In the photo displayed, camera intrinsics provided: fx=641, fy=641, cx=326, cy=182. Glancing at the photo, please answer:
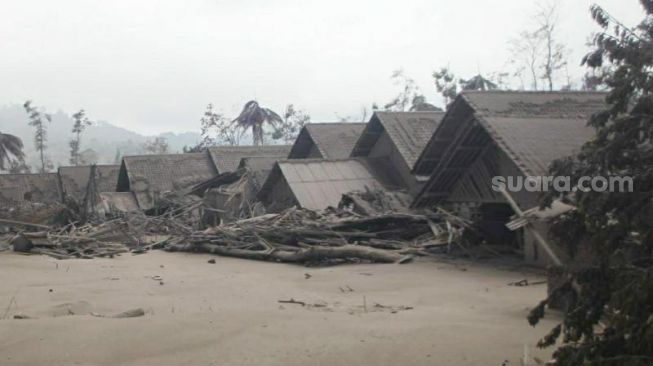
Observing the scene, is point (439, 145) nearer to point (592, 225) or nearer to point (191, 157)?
point (592, 225)

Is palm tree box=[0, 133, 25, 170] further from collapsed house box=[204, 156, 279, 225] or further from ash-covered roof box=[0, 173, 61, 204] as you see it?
collapsed house box=[204, 156, 279, 225]

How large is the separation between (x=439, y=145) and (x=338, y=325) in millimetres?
12300

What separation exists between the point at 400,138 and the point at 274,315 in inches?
682

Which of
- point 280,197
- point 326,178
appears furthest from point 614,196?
point 280,197

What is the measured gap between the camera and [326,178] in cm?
2295

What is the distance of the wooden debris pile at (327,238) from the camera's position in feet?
48.3

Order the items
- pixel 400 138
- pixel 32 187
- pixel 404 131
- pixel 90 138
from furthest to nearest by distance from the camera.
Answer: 1. pixel 90 138
2. pixel 32 187
3. pixel 404 131
4. pixel 400 138

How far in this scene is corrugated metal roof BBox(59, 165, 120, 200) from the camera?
3897cm

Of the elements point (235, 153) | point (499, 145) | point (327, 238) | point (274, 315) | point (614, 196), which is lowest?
point (274, 315)

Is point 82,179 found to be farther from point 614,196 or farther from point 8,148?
point 614,196

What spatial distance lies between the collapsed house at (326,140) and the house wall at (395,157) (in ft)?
8.88

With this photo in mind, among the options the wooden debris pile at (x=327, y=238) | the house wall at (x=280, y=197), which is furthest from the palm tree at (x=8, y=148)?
the wooden debris pile at (x=327, y=238)

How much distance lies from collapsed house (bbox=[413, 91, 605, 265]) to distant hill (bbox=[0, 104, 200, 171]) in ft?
346

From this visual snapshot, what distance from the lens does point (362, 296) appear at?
33.1ft
